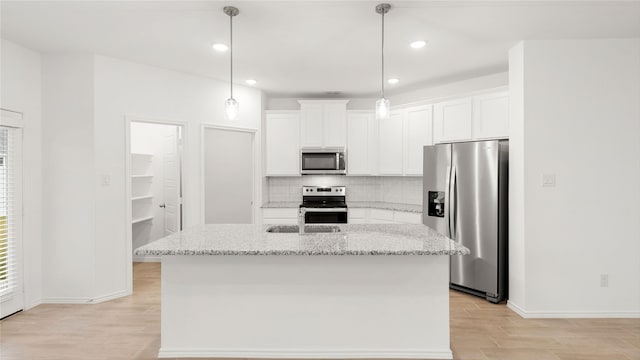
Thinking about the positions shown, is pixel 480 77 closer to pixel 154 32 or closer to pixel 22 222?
pixel 154 32

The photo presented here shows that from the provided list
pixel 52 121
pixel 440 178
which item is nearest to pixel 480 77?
pixel 440 178

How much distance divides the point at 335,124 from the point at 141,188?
3059 mm

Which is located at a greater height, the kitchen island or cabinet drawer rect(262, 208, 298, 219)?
cabinet drawer rect(262, 208, 298, 219)

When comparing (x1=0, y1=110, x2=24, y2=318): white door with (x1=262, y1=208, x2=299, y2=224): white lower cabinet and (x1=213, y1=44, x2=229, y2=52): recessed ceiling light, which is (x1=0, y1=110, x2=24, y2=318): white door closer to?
(x1=213, y1=44, x2=229, y2=52): recessed ceiling light

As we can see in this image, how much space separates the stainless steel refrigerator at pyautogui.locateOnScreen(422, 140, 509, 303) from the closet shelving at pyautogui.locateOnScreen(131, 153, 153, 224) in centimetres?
412

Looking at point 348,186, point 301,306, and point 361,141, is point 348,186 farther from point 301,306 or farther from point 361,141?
point 301,306

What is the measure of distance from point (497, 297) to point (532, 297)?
345 millimetres

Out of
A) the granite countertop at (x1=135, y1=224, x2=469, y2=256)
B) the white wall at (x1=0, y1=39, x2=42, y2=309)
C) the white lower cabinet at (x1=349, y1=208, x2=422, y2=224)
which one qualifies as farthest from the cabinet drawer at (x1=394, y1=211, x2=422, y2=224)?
the white wall at (x1=0, y1=39, x2=42, y2=309)

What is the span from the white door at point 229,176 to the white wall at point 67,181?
167 cm

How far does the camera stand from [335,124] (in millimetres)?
5281

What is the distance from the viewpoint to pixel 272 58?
3754 millimetres

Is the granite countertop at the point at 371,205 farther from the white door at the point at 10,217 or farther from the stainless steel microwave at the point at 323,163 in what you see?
the white door at the point at 10,217

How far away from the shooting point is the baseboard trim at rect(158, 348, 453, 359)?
2.50 metres

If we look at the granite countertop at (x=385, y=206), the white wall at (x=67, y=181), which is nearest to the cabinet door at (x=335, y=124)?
the granite countertop at (x=385, y=206)
